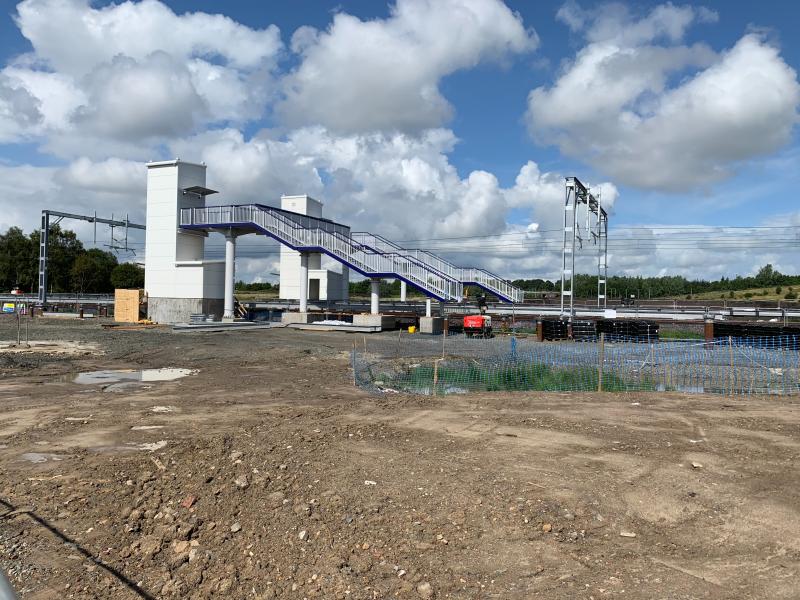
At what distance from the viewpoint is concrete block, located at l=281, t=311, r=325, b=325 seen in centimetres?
3928

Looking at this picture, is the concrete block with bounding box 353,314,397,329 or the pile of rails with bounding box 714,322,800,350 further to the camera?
the concrete block with bounding box 353,314,397,329

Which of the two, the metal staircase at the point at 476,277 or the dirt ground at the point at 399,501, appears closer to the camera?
the dirt ground at the point at 399,501

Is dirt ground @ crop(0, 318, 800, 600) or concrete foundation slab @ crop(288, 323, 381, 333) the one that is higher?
concrete foundation slab @ crop(288, 323, 381, 333)

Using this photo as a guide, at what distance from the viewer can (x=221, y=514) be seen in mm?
6613

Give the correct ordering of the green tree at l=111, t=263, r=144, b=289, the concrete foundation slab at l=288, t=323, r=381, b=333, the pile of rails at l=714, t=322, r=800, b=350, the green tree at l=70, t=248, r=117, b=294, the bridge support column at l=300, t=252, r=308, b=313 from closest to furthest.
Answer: the pile of rails at l=714, t=322, r=800, b=350 < the concrete foundation slab at l=288, t=323, r=381, b=333 < the bridge support column at l=300, t=252, r=308, b=313 < the green tree at l=70, t=248, r=117, b=294 < the green tree at l=111, t=263, r=144, b=289

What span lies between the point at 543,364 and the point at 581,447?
9.85 m

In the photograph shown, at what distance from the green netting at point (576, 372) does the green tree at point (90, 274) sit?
2899 inches

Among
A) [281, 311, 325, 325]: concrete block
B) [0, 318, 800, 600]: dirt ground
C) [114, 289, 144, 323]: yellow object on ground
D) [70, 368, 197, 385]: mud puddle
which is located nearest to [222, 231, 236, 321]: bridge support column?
[281, 311, 325, 325]: concrete block

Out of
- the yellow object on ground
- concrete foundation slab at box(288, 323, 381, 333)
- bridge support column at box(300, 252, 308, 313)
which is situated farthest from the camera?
the yellow object on ground

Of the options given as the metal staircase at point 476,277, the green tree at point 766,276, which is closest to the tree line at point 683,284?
the green tree at point 766,276

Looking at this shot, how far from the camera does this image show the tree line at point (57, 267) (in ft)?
275

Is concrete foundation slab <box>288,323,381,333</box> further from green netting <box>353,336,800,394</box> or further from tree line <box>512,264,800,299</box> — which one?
tree line <box>512,264,800,299</box>

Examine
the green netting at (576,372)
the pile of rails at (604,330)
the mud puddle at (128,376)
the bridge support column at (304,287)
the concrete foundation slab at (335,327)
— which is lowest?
the mud puddle at (128,376)

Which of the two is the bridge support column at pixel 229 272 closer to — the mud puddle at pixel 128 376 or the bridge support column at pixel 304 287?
the bridge support column at pixel 304 287
